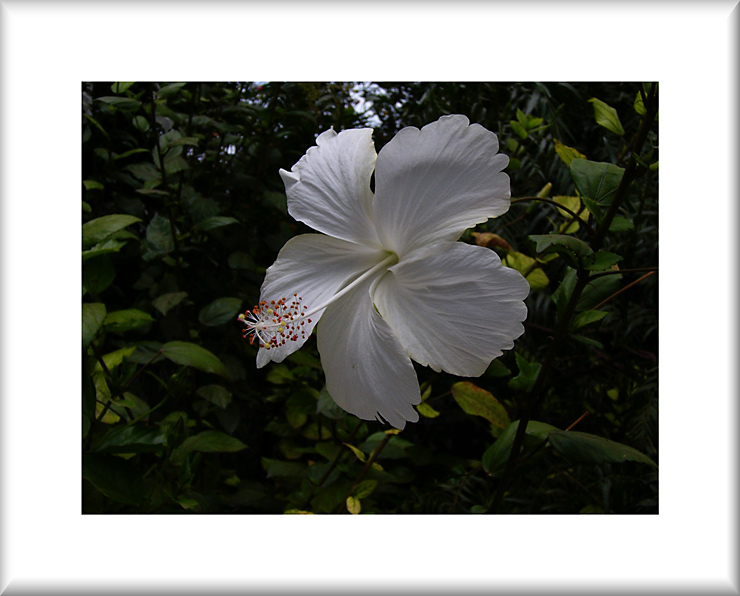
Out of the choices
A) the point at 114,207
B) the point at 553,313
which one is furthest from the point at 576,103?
the point at 114,207

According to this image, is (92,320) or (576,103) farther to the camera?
(576,103)

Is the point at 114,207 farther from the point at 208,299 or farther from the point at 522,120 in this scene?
the point at 522,120

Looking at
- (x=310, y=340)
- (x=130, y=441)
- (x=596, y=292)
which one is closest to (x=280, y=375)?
(x=310, y=340)

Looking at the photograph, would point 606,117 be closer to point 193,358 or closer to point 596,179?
point 596,179

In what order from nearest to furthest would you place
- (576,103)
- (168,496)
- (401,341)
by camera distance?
1. (401,341)
2. (168,496)
3. (576,103)

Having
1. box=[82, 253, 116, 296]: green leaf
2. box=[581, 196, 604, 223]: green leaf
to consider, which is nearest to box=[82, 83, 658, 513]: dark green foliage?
box=[82, 253, 116, 296]: green leaf

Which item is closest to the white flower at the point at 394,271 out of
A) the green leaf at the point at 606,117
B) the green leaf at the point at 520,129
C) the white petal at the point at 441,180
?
the white petal at the point at 441,180
